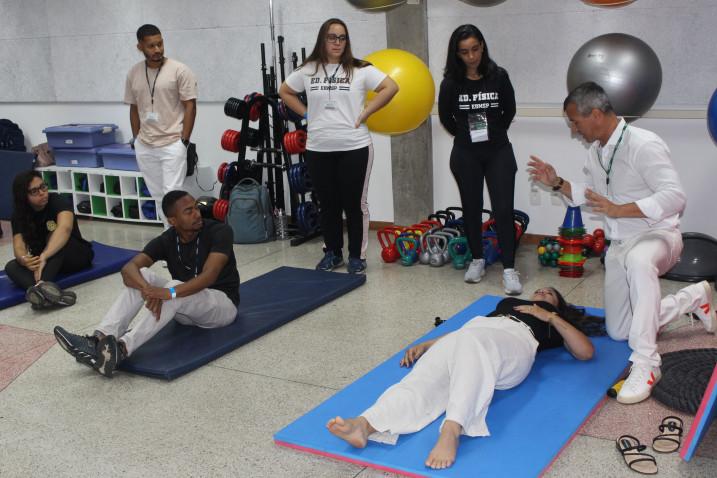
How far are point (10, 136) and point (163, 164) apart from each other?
11.5 feet

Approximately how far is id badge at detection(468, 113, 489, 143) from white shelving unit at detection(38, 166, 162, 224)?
3.57 m

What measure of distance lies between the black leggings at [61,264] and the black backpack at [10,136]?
10.9 ft

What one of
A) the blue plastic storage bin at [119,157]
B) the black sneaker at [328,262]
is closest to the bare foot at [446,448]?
the black sneaker at [328,262]

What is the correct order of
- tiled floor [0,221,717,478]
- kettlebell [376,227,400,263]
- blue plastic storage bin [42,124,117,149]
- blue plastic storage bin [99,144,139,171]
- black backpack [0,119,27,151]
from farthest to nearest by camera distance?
black backpack [0,119,27,151] < blue plastic storage bin [42,124,117,149] < blue plastic storage bin [99,144,139,171] < kettlebell [376,227,400,263] < tiled floor [0,221,717,478]

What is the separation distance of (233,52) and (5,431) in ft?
14.9

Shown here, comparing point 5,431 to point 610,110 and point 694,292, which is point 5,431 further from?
point 694,292

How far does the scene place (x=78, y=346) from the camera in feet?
13.4

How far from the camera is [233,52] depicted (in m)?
7.43

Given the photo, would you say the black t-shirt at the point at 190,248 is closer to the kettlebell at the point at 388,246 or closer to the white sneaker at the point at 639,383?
the kettlebell at the point at 388,246

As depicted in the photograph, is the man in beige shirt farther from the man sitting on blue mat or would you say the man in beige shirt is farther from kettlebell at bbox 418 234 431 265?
kettlebell at bbox 418 234 431 265

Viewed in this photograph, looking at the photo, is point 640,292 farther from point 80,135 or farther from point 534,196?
point 80,135

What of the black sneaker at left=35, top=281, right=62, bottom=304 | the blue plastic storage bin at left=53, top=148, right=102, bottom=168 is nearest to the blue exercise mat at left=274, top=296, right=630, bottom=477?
the black sneaker at left=35, top=281, right=62, bottom=304

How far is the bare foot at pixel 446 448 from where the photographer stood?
2.95m

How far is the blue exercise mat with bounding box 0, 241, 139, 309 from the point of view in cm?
553
